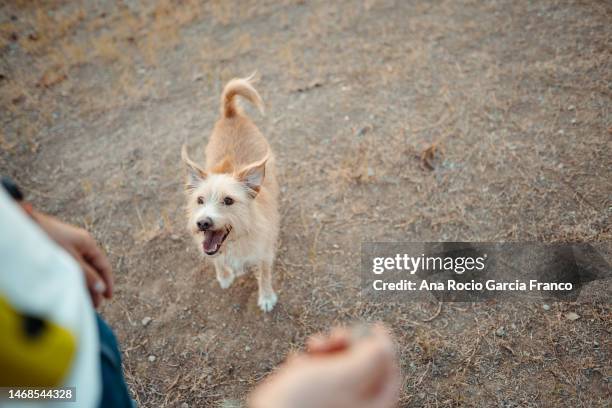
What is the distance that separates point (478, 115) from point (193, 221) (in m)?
3.42

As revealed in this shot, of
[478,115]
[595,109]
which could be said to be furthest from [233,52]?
[595,109]

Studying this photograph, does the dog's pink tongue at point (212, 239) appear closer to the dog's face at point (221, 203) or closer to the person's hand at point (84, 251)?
the dog's face at point (221, 203)

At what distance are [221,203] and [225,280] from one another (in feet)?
2.85

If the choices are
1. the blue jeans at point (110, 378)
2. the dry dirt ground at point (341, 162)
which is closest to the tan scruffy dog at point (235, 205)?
the dry dirt ground at point (341, 162)

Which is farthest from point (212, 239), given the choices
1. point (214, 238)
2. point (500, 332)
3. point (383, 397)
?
point (500, 332)

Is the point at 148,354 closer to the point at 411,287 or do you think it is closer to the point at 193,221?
the point at 193,221

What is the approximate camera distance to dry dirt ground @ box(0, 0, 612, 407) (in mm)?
2713

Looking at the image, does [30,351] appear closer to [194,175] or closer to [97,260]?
[97,260]

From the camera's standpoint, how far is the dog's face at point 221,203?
256 centimetres

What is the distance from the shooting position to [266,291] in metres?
3.03

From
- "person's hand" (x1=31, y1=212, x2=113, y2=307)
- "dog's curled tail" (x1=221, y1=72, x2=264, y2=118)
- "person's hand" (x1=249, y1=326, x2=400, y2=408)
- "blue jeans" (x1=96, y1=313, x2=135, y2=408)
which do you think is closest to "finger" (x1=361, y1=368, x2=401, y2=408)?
"person's hand" (x1=249, y1=326, x2=400, y2=408)

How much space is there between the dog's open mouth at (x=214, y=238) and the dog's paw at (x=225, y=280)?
0.61 m

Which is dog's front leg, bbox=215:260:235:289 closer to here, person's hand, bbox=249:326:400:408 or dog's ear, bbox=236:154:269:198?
dog's ear, bbox=236:154:269:198

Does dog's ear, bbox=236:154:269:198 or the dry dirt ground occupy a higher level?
dog's ear, bbox=236:154:269:198
